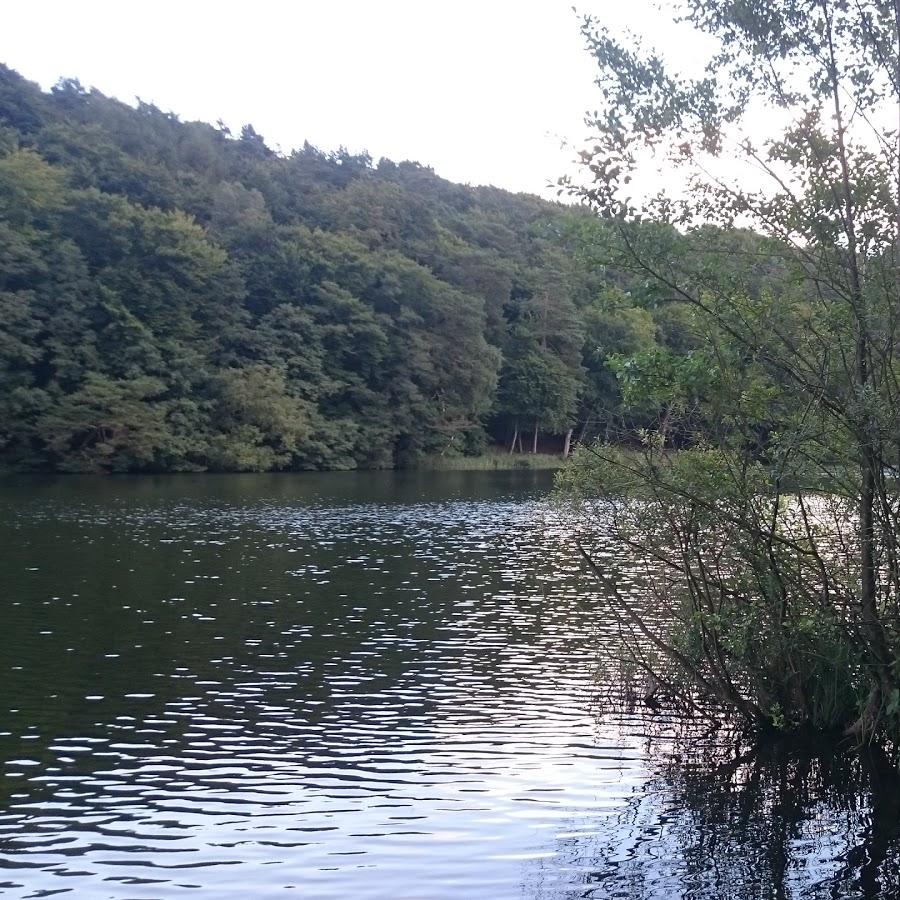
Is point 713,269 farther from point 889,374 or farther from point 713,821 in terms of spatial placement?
point 713,821

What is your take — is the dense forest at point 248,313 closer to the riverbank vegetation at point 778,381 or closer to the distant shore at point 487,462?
the distant shore at point 487,462

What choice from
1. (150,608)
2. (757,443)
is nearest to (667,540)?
(757,443)

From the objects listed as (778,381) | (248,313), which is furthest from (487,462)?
(778,381)

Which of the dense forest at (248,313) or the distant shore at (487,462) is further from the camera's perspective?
the distant shore at (487,462)

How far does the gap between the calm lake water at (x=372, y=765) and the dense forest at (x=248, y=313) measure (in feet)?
121

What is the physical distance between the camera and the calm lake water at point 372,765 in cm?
948

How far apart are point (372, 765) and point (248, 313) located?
63101 mm

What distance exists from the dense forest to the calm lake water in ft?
121

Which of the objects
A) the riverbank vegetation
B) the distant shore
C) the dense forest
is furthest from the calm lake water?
the distant shore

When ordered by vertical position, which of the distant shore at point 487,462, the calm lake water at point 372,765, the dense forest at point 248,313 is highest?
the dense forest at point 248,313

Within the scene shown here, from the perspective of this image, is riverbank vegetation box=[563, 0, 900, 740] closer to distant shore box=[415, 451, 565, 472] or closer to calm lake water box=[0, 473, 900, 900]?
calm lake water box=[0, 473, 900, 900]

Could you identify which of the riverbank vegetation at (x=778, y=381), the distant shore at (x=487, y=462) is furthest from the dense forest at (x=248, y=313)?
the riverbank vegetation at (x=778, y=381)

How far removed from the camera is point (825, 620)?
39.1ft

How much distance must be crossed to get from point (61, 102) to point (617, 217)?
81241mm
